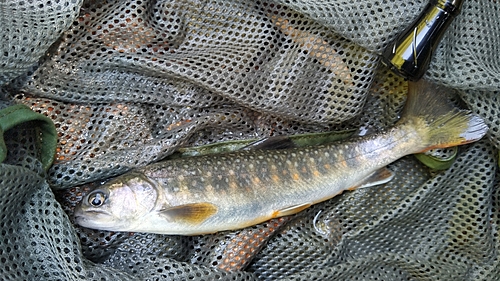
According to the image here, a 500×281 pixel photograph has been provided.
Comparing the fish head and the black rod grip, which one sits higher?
the black rod grip

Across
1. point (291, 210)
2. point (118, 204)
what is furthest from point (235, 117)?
point (118, 204)

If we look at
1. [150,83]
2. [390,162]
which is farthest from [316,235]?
[150,83]

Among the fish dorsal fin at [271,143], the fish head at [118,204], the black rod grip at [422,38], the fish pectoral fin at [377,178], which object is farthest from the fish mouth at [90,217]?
the black rod grip at [422,38]

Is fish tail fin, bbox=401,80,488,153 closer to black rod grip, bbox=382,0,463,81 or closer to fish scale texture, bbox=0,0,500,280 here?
fish scale texture, bbox=0,0,500,280

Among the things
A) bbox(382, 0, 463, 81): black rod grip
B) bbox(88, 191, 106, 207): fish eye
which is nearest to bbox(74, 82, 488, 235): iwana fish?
bbox(88, 191, 106, 207): fish eye

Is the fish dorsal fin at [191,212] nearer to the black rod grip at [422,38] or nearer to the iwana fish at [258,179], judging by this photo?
the iwana fish at [258,179]

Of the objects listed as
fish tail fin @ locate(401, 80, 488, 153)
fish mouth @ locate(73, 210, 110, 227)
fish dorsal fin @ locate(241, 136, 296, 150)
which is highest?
fish tail fin @ locate(401, 80, 488, 153)
